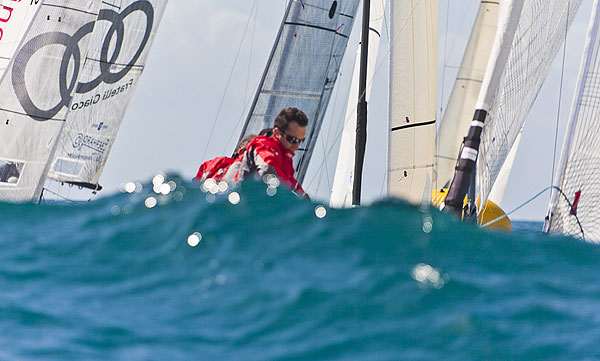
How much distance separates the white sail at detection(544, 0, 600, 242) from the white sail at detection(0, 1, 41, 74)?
7.25m

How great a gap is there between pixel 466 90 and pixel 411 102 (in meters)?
2.81

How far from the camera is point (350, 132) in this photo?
13.8m

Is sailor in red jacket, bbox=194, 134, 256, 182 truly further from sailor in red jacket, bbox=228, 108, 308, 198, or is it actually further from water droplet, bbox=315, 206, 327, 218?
water droplet, bbox=315, 206, 327, 218

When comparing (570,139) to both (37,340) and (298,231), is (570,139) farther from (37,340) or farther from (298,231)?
(37,340)

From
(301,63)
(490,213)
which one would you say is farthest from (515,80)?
(301,63)

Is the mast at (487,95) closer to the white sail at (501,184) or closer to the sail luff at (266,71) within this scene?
the sail luff at (266,71)

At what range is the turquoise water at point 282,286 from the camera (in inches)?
146

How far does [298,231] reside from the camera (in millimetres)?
5172

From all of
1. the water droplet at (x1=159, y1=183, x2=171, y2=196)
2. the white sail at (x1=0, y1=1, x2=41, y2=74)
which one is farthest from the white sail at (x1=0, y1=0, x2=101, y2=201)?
the water droplet at (x1=159, y1=183, x2=171, y2=196)

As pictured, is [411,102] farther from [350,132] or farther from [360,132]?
[350,132]

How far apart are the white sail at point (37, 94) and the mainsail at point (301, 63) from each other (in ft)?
8.90

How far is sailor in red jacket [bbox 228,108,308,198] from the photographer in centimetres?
583

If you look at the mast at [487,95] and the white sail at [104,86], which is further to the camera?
the white sail at [104,86]

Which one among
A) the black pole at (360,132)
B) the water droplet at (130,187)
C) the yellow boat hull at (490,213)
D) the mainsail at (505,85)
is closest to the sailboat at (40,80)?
the black pole at (360,132)
